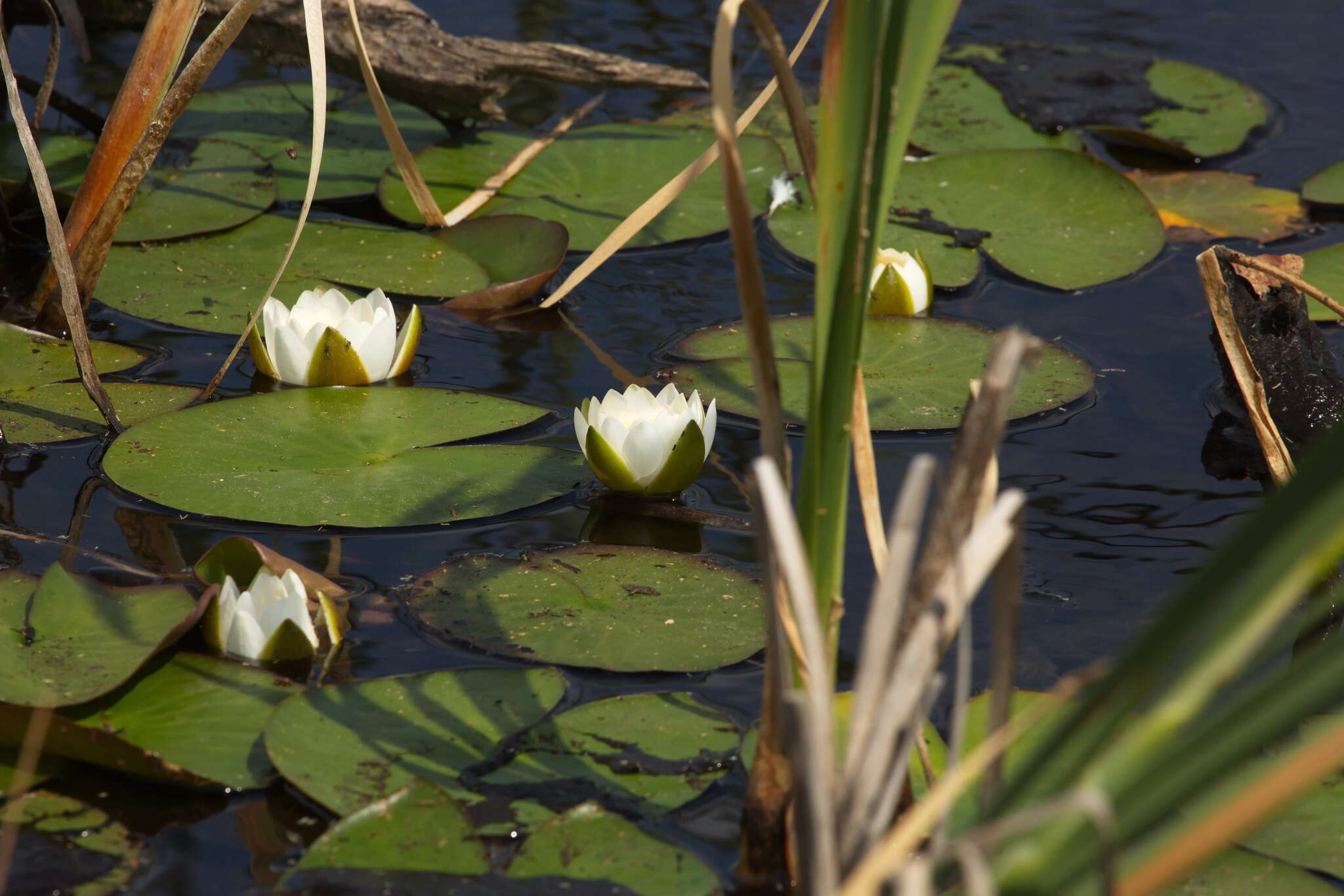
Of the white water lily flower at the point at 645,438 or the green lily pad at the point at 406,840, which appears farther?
the white water lily flower at the point at 645,438

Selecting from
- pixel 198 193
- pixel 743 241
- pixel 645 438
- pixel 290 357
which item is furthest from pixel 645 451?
pixel 198 193

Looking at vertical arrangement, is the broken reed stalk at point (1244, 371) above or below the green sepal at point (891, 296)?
above

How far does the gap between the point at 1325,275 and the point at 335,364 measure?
2.04 meters

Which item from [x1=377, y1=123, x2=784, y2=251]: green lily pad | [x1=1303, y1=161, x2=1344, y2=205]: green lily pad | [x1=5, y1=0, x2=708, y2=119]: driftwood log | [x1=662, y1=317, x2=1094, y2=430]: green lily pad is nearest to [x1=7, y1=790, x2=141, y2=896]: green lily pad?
[x1=662, y1=317, x2=1094, y2=430]: green lily pad

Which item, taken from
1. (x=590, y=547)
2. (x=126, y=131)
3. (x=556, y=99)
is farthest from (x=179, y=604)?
(x=556, y=99)

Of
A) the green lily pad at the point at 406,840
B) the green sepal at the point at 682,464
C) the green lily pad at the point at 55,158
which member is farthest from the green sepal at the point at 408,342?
the green lily pad at the point at 406,840

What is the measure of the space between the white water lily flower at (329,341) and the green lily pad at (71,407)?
17 centimetres

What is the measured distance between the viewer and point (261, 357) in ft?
7.06

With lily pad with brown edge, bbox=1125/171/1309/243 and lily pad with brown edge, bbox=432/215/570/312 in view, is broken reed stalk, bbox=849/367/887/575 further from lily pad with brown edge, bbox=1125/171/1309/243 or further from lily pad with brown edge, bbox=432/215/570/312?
lily pad with brown edge, bbox=1125/171/1309/243

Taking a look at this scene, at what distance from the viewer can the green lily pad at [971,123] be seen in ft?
11.1

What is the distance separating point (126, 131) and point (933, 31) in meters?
1.60

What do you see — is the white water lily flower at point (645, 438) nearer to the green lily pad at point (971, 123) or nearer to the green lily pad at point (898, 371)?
the green lily pad at point (898, 371)

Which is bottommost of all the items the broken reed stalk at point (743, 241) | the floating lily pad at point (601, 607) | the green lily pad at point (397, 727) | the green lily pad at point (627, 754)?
the floating lily pad at point (601, 607)

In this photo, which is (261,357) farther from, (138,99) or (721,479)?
(721,479)
